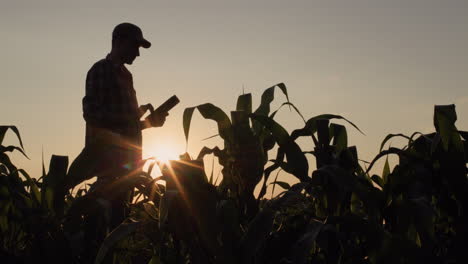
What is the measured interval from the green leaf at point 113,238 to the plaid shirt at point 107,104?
2.65m

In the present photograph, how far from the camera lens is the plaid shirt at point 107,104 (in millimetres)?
4180

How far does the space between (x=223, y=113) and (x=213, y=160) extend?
0.62 feet

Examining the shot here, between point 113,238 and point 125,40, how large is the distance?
10.3ft

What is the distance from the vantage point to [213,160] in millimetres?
2033

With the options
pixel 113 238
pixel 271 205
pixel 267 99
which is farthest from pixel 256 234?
pixel 267 99

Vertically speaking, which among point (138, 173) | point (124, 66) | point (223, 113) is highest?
point (124, 66)

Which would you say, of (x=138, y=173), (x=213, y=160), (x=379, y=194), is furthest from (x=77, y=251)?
(x=379, y=194)

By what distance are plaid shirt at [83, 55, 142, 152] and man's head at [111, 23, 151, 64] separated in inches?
5.2

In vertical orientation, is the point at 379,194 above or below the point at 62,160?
below

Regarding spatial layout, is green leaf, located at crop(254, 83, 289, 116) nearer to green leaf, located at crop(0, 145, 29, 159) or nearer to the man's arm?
green leaf, located at crop(0, 145, 29, 159)

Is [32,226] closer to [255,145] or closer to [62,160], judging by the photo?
[62,160]

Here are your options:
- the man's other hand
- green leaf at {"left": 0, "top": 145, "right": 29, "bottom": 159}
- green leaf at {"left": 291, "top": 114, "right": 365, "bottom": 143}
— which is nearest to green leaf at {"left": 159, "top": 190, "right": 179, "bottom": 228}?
green leaf at {"left": 291, "top": 114, "right": 365, "bottom": 143}

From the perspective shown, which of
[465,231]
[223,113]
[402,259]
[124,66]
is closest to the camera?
[402,259]

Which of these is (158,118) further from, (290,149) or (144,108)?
(290,149)
